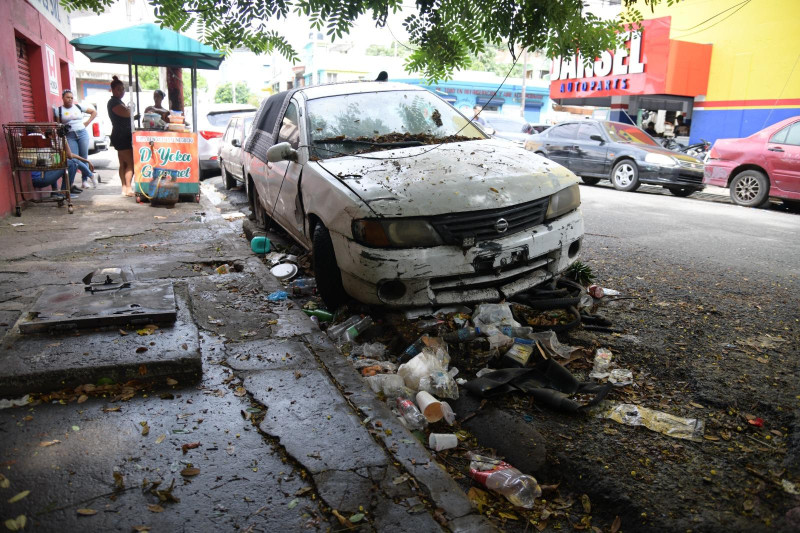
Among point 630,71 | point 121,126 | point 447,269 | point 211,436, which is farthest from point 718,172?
point 211,436

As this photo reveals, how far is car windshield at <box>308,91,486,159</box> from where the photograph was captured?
474cm

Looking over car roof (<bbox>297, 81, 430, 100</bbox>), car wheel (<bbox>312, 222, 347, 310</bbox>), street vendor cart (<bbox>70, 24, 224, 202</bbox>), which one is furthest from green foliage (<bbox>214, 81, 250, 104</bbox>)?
car wheel (<bbox>312, 222, 347, 310</bbox>)

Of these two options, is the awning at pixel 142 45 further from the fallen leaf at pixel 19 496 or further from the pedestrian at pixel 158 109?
the fallen leaf at pixel 19 496

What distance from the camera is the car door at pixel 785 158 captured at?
10.4m

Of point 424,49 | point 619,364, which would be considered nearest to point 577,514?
point 619,364

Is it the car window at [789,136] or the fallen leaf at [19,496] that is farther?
the car window at [789,136]

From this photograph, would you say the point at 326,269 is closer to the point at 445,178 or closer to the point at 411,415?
the point at 445,178

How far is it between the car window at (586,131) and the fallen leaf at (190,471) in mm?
12888

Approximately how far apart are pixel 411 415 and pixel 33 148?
26.1ft

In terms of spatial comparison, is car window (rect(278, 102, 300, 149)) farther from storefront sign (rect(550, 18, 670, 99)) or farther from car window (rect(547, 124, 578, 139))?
→ storefront sign (rect(550, 18, 670, 99))

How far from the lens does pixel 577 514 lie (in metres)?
2.33

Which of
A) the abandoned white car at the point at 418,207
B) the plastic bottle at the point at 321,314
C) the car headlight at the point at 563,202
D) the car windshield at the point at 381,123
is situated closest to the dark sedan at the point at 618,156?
the car windshield at the point at 381,123

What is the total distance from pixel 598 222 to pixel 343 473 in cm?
708

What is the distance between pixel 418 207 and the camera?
364 cm
